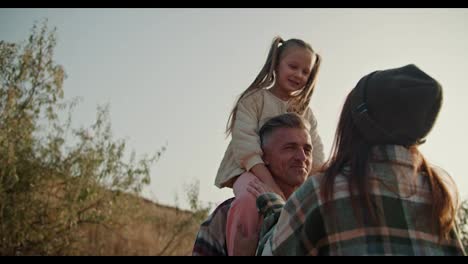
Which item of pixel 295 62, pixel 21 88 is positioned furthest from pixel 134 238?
pixel 295 62

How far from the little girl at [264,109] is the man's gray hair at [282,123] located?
0.35 feet

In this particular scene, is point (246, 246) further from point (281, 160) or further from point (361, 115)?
point (361, 115)

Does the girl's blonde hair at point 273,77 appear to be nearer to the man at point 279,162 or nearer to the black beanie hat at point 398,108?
the man at point 279,162

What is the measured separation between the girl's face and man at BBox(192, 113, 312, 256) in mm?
712

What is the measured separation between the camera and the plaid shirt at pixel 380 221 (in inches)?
65.7

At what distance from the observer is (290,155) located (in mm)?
3223

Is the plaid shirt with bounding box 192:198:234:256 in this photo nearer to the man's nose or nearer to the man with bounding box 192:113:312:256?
the man with bounding box 192:113:312:256

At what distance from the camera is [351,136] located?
195 cm

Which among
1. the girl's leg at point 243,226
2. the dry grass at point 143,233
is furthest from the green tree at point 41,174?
the girl's leg at point 243,226

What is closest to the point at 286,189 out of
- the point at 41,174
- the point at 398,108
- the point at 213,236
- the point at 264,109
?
the point at 213,236

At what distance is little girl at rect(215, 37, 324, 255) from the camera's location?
327 centimetres
